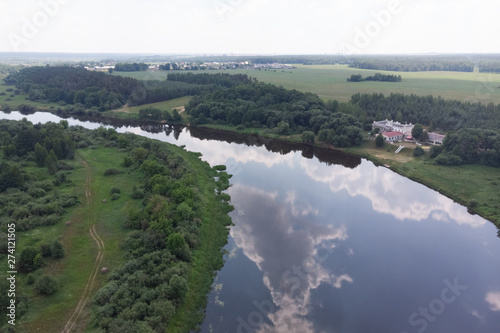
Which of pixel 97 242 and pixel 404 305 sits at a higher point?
pixel 97 242

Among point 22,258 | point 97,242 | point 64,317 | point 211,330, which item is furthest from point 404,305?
point 22,258

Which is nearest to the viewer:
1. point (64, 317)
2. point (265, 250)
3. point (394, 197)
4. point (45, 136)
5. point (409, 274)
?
point (64, 317)

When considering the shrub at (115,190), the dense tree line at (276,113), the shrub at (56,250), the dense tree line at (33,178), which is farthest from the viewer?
the dense tree line at (276,113)

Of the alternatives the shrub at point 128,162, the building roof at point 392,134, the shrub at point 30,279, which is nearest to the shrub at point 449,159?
the building roof at point 392,134

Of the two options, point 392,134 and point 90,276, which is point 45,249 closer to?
point 90,276

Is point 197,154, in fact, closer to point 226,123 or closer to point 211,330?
point 226,123

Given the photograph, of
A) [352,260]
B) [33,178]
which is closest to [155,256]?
[352,260]

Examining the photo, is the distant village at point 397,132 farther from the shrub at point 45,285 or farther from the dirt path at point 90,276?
the shrub at point 45,285
